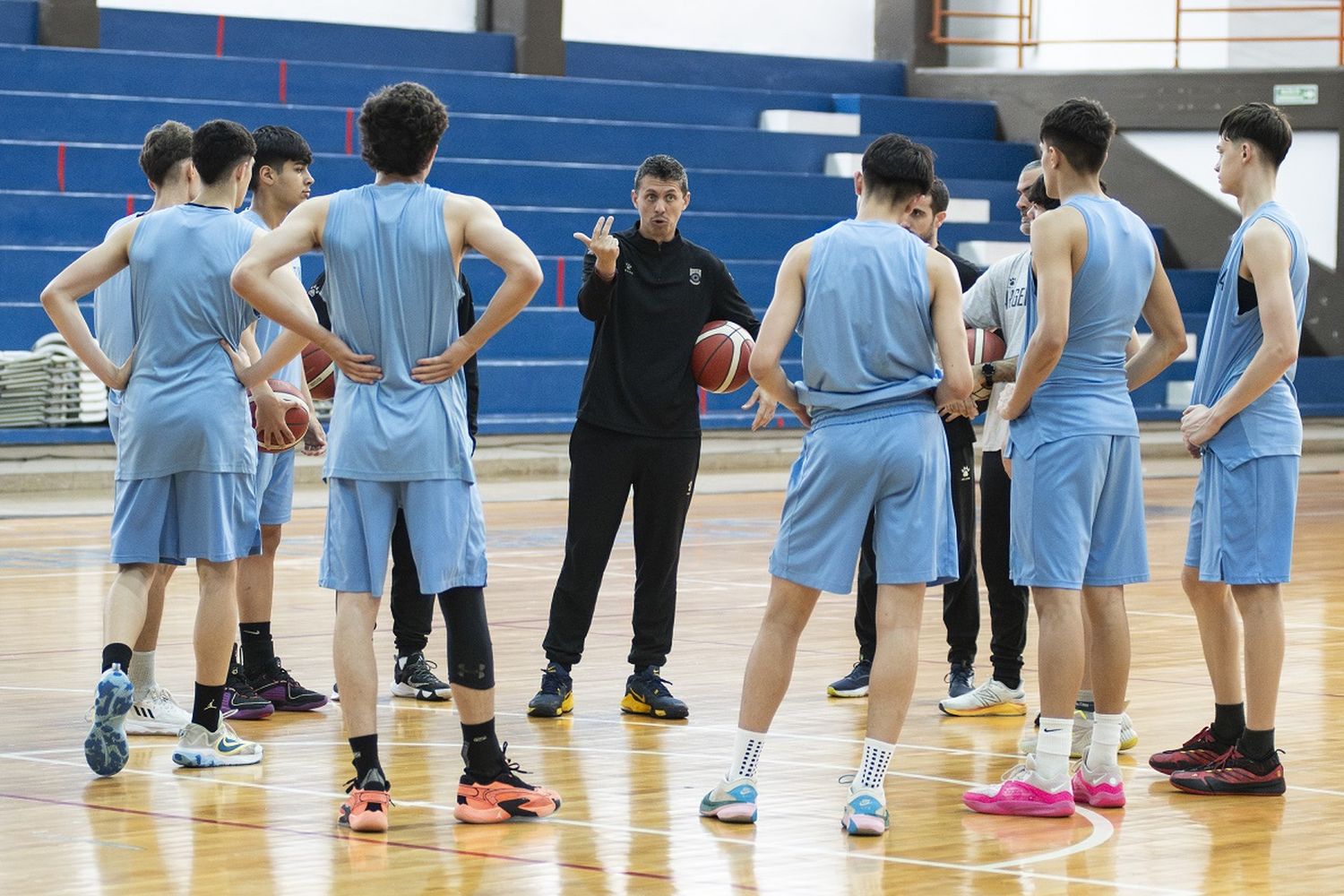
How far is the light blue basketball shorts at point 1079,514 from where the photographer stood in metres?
4.71

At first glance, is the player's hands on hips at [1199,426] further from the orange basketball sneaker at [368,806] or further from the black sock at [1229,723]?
the orange basketball sneaker at [368,806]

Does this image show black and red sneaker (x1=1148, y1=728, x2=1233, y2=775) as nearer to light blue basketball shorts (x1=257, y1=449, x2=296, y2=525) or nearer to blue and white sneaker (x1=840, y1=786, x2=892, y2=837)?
blue and white sneaker (x1=840, y1=786, x2=892, y2=837)

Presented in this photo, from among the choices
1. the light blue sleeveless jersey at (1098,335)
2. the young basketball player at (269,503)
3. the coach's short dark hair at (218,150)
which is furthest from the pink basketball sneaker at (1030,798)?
the coach's short dark hair at (218,150)

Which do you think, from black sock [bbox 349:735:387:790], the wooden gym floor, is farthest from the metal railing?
black sock [bbox 349:735:387:790]

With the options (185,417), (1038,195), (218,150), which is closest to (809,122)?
(1038,195)

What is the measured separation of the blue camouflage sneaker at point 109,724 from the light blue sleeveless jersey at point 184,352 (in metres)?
0.56

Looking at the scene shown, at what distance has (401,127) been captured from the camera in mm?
4449

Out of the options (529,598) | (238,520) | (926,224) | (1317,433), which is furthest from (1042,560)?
(1317,433)

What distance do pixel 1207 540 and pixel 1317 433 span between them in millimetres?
12459

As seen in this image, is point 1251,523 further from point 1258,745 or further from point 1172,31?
point 1172,31

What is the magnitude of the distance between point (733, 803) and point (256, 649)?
2.03m

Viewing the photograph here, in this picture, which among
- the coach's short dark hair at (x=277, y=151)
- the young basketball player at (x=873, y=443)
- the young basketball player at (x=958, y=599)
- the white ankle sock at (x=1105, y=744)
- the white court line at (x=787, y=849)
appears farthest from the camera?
the young basketball player at (x=958, y=599)

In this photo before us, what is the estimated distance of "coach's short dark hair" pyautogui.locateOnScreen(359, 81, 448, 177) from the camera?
→ 4.43 m

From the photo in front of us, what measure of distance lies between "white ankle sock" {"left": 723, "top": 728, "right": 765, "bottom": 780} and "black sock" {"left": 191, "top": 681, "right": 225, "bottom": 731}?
1406mm
